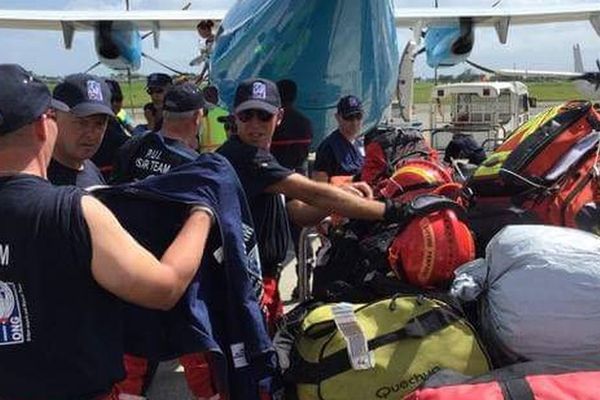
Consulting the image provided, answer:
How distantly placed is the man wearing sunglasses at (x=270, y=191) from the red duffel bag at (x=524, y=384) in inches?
38.4

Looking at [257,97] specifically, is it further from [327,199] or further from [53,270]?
[53,270]

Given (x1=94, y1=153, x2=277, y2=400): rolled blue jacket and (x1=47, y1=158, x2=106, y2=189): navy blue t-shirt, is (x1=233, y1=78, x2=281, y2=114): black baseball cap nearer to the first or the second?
(x1=47, y1=158, x2=106, y2=189): navy blue t-shirt

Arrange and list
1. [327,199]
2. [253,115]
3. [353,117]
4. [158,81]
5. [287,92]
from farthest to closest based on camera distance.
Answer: [158,81] < [287,92] < [353,117] < [253,115] < [327,199]

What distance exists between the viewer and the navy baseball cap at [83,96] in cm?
297

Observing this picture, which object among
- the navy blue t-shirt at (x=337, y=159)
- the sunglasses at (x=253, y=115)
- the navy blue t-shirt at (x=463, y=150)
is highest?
the sunglasses at (x=253, y=115)

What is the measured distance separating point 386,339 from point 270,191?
3.65ft

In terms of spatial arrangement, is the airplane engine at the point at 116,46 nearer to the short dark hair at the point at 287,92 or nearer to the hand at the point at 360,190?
the short dark hair at the point at 287,92

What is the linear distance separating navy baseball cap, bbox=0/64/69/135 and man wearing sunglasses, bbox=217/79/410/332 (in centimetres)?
127

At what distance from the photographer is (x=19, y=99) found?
171 cm

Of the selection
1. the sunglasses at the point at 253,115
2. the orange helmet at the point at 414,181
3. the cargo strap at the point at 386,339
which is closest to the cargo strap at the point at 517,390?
the cargo strap at the point at 386,339

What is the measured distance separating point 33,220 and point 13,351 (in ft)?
1.11

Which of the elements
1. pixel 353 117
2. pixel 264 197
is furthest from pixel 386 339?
pixel 353 117

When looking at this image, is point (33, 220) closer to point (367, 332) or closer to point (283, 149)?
point (367, 332)

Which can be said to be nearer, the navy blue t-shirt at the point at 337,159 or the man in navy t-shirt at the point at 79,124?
the man in navy t-shirt at the point at 79,124
